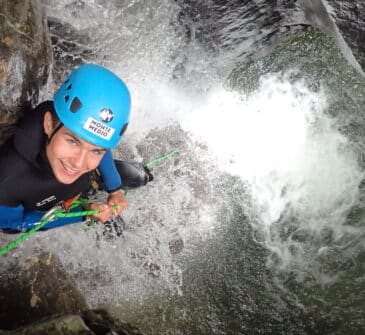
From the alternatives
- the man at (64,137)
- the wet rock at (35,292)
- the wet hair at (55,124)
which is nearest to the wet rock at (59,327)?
the wet rock at (35,292)

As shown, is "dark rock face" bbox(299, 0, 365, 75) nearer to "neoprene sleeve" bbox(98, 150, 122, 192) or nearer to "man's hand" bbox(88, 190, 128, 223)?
"neoprene sleeve" bbox(98, 150, 122, 192)

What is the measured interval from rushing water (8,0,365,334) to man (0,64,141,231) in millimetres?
1746

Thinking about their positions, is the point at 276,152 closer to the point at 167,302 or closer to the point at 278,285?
the point at 278,285

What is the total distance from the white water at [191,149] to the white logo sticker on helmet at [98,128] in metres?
2.14

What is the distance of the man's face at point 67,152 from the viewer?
7.54ft

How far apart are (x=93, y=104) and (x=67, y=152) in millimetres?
360

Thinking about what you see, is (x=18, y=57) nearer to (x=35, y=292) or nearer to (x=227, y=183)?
(x=35, y=292)

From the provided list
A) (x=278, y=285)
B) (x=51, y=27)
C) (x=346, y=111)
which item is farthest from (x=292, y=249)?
(x=51, y=27)

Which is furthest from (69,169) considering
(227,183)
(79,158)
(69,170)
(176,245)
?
(227,183)

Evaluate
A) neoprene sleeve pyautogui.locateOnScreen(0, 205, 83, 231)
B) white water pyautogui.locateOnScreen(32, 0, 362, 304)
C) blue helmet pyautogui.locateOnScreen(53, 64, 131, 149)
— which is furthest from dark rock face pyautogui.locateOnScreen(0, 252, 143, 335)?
blue helmet pyautogui.locateOnScreen(53, 64, 131, 149)

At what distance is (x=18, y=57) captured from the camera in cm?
267

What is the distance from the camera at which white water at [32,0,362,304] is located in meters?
4.34

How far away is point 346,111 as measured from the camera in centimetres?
510

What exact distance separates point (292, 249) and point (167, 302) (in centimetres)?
178
